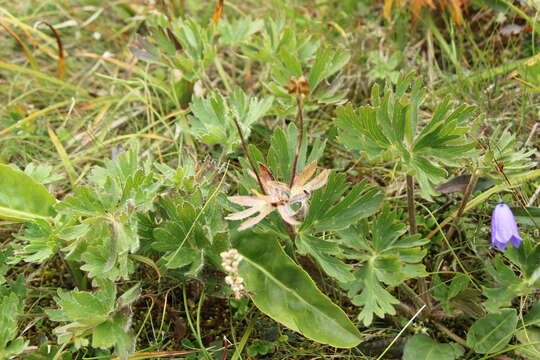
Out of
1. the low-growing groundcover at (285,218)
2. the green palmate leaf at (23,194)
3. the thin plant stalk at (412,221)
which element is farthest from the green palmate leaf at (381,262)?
the green palmate leaf at (23,194)

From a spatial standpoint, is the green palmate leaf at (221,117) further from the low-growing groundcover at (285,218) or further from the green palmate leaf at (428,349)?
the green palmate leaf at (428,349)

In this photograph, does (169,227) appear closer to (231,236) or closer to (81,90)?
(231,236)

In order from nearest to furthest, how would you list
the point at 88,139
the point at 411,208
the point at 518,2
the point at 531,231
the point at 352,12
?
the point at 411,208 < the point at 531,231 < the point at 88,139 < the point at 518,2 < the point at 352,12

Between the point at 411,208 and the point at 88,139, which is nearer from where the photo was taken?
the point at 411,208

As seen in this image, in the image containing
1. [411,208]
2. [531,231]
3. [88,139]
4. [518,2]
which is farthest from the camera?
[518,2]

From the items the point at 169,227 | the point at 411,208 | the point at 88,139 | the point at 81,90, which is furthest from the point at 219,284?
the point at 81,90

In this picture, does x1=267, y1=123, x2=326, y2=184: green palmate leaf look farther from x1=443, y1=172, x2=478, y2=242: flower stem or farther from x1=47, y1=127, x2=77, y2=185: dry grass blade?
x1=47, y1=127, x2=77, y2=185: dry grass blade

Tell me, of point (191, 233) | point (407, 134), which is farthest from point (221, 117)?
point (407, 134)
